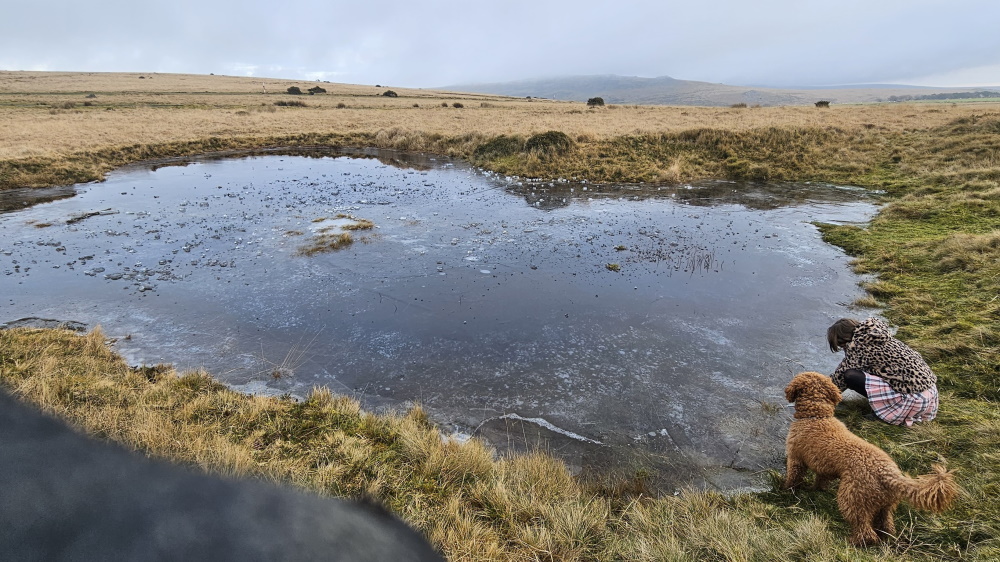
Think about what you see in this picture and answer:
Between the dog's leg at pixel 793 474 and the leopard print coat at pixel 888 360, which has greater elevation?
the leopard print coat at pixel 888 360

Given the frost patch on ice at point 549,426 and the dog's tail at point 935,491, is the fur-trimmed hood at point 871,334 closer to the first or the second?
the dog's tail at point 935,491

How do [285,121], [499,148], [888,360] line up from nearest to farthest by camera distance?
[888,360]
[499,148]
[285,121]

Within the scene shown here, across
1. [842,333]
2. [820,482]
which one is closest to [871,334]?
[842,333]

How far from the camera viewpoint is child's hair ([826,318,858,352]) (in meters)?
5.88

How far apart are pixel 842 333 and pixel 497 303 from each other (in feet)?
19.9

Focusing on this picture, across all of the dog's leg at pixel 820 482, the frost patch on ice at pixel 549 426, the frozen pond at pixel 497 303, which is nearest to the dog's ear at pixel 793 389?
the dog's leg at pixel 820 482

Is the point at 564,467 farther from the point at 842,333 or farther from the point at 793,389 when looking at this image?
the point at 842,333

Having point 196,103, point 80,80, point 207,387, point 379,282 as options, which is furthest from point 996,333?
point 80,80

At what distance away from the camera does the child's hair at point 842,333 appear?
19.3 feet

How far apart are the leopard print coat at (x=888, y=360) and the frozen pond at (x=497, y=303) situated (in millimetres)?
1257

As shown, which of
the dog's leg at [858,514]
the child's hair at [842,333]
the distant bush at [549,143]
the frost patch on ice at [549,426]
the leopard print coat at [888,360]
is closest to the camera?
the dog's leg at [858,514]

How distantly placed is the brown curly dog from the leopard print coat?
1.46 meters

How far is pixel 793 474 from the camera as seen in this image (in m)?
4.62

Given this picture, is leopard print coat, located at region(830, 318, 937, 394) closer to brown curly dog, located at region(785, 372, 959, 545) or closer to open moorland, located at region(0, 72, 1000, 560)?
open moorland, located at region(0, 72, 1000, 560)
